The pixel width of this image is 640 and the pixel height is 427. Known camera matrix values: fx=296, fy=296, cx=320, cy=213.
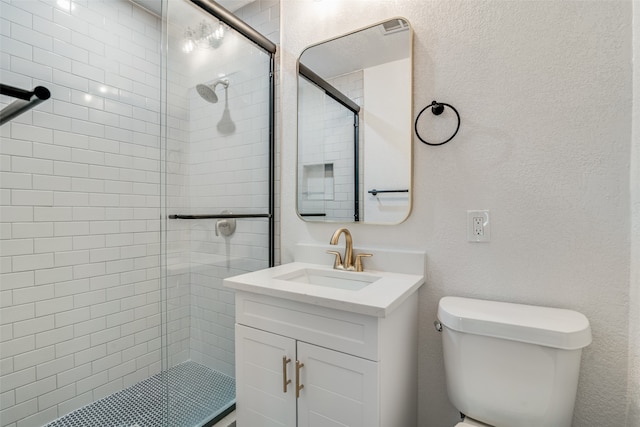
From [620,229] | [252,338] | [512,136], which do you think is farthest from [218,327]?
[620,229]

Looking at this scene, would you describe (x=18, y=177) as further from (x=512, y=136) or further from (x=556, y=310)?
(x=556, y=310)

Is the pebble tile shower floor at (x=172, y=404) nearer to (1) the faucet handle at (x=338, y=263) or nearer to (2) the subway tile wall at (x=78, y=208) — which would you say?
(2) the subway tile wall at (x=78, y=208)

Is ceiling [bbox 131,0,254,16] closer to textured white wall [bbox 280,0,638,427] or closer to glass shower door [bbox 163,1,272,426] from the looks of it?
glass shower door [bbox 163,1,272,426]

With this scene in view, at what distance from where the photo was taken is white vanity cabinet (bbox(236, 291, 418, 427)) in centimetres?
92

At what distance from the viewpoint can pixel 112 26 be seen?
1.83m

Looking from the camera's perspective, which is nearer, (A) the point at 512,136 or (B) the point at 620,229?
(B) the point at 620,229

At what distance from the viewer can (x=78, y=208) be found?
167cm

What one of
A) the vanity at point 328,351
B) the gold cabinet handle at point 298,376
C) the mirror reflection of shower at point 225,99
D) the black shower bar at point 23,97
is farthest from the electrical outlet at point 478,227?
the black shower bar at point 23,97

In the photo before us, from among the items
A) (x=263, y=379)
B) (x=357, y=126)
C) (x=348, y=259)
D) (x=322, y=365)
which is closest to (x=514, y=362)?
(x=322, y=365)

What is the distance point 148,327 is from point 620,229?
96.7 inches

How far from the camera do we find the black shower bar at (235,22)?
4.43ft

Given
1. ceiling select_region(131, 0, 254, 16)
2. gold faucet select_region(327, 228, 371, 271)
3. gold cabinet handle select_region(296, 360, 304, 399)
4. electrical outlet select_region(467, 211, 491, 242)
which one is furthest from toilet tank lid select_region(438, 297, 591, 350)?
ceiling select_region(131, 0, 254, 16)

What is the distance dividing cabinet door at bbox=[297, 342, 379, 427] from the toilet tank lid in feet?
1.12

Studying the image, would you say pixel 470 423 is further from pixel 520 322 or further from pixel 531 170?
pixel 531 170
